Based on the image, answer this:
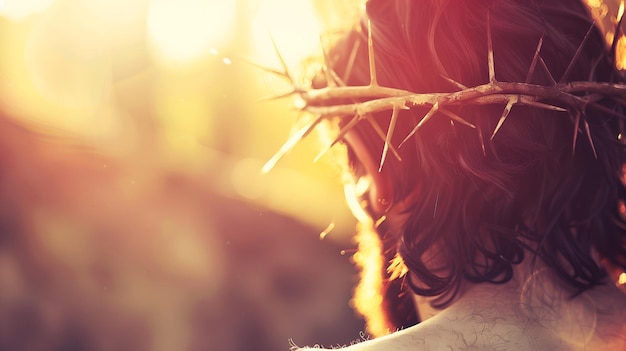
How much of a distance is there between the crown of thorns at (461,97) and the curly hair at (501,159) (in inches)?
1.4

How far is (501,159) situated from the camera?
113 centimetres

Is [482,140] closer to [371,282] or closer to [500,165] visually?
[500,165]

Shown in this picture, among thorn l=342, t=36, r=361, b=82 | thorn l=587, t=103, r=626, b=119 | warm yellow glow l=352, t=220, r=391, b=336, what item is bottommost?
warm yellow glow l=352, t=220, r=391, b=336

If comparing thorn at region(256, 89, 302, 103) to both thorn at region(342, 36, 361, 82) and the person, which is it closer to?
the person

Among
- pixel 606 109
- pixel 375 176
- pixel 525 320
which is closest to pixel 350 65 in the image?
pixel 375 176

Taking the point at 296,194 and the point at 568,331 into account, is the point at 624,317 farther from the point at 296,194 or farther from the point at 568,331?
the point at 296,194

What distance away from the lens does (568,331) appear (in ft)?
3.40

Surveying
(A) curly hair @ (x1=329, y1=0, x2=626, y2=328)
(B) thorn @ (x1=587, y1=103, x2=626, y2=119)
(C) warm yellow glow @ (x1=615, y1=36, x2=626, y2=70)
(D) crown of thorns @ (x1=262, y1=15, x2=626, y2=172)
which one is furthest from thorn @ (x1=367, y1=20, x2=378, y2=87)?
(C) warm yellow glow @ (x1=615, y1=36, x2=626, y2=70)

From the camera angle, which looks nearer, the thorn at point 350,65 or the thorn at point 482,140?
the thorn at point 482,140

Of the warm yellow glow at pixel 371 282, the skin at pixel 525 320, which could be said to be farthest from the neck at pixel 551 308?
the warm yellow glow at pixel 371 282

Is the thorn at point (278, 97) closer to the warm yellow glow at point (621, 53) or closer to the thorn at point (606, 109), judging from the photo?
the thorn at point (606, 109)

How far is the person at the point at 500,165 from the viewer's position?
1.04m

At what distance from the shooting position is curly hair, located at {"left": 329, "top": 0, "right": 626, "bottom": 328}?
1121 millimetres

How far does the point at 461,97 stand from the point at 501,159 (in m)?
0.18
